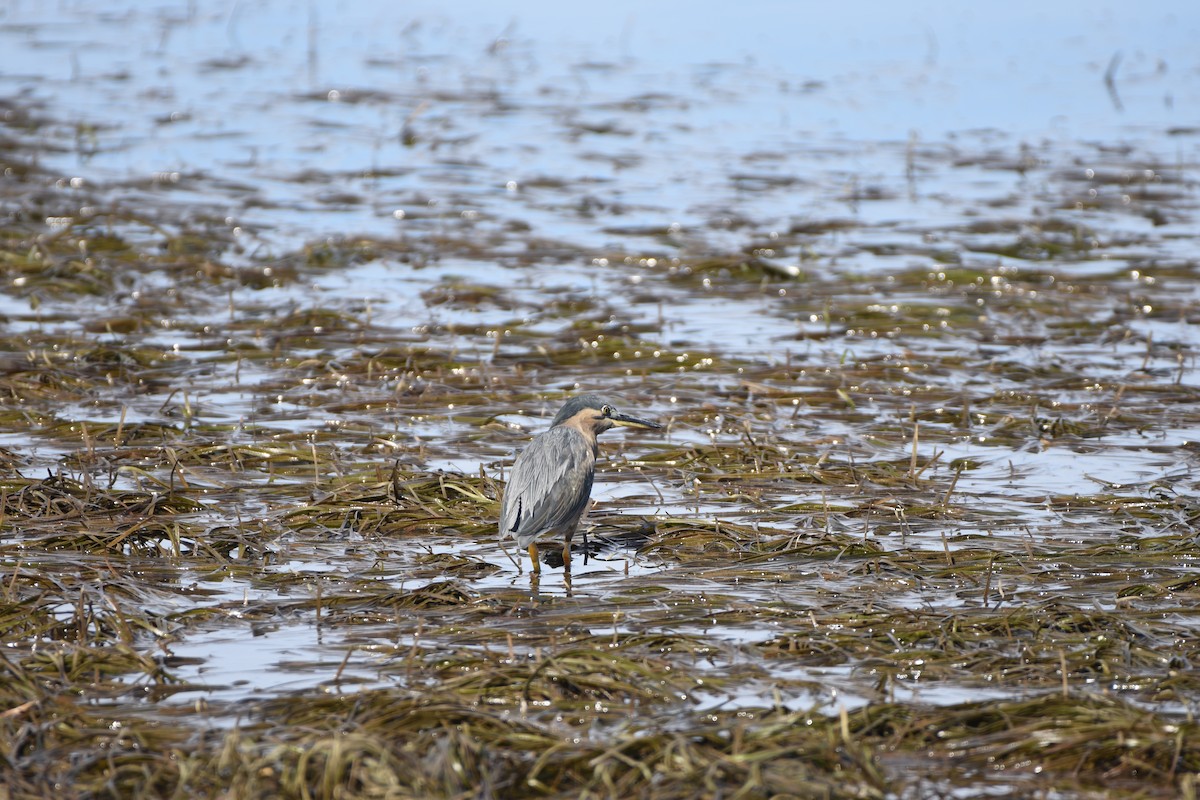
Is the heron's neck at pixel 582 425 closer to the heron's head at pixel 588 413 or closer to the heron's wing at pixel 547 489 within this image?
the heron's head at pixel 588 413

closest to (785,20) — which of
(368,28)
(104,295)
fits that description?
(368,28)

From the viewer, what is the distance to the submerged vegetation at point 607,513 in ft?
13.9

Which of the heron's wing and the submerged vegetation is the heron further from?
the submerged vegetation

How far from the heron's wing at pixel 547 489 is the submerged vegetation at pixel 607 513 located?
207 millimetres

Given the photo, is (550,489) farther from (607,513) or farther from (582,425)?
(607,513)

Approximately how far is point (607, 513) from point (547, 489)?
76 centimetres

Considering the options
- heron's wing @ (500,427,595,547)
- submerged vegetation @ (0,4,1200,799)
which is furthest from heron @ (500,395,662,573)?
submerged vegetation @ (0,4,1200,799)

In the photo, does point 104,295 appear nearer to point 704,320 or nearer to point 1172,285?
point 704,320

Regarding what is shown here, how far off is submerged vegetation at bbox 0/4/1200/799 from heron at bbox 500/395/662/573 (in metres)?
0.19

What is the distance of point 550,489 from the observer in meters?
5.98

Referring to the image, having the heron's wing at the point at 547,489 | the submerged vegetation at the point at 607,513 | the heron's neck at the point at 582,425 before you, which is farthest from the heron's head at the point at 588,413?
the submerged vegetation at the point at 607,513

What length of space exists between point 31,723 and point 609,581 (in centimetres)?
223

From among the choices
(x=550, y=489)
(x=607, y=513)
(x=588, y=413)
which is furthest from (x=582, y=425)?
(x=550, y=489)

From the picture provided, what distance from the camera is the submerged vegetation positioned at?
4227 millimetres
